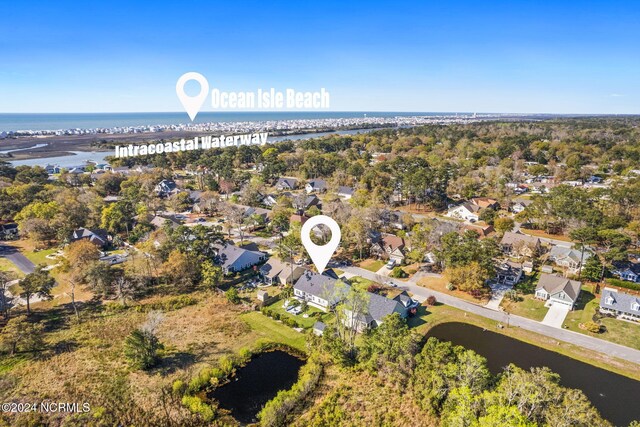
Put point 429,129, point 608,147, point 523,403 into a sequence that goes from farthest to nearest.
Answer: point 429,129 → point 608,147 → point 523,403

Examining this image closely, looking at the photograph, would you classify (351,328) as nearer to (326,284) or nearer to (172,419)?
(326,284)

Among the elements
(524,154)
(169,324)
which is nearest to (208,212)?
(169,324)

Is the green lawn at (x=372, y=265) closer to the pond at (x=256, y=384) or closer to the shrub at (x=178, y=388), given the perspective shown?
the pond at (x=256, y=384)

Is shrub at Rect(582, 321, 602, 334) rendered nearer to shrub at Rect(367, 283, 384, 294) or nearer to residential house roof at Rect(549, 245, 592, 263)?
residential house roof at Rect(549, 245, 592, 263)

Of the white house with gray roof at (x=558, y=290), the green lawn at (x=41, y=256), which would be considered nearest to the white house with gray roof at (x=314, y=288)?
the white house with gray roof at (x=558, y=290)

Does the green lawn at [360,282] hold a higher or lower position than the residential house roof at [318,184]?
lower
